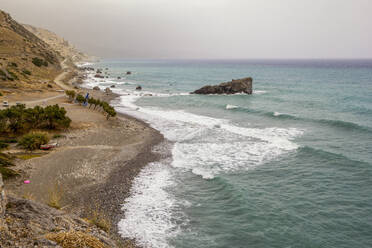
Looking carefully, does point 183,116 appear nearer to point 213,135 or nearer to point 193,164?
point 213,135

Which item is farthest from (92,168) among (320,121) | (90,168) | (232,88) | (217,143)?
(232,88)

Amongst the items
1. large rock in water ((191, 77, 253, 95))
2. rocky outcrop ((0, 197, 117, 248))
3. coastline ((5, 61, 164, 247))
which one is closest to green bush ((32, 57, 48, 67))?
large rock in water ((191, 77, 253, 95))

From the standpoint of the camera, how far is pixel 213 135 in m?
33.3

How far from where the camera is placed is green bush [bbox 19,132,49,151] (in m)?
22.8

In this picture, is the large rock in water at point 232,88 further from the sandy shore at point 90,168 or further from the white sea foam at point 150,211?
the white sea foam at point 150,211

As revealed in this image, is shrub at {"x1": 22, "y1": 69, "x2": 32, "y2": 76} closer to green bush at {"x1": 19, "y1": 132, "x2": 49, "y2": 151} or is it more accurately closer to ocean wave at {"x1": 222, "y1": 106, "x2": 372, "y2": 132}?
green bush at {"x1": 19, "y1": 132, "x2": 49, "y2": 151}

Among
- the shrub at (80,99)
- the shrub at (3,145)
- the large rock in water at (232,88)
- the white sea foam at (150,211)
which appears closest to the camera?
the white sea foam at (150,211)

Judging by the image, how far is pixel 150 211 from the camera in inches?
631

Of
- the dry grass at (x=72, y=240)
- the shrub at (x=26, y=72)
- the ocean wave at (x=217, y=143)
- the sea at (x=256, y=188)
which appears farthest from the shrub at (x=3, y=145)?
the shrub at (x=26, y=72)

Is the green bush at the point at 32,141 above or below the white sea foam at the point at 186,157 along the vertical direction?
above

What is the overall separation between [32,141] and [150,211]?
555 inches

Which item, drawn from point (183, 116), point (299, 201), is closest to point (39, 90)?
point (183, 116)

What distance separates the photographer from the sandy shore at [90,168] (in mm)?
16031

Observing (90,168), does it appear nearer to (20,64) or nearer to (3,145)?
(3,145)
